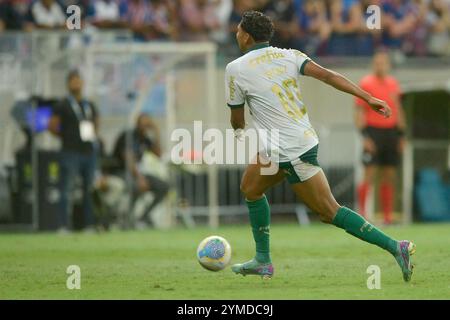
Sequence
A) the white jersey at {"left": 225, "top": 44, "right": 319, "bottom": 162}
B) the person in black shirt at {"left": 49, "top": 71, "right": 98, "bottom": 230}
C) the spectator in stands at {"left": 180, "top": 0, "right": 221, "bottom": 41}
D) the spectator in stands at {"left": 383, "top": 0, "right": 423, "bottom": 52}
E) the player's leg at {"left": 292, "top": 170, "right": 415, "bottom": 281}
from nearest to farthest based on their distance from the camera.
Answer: the player's leg at {"left": 292, "top": 170, "right": 415, "bottom": 281} < the white jersey at {"left": 225, "top": 44, "right": 319, "bottom": 162} < the person in black shirt at {"left": 49, "top": 71, "right": 98, "bottom": 230} < the spectator in stands at {"left": 180, "top": 0, "right": 221, "bottom": 41} < the spectator in stands at {"left": 383, "top": 0, "right": 423, "bottom": 52}

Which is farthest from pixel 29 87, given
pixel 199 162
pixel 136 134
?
pixel 199 162

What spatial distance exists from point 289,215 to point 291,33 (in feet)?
12.1

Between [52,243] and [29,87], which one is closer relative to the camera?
[52,243]

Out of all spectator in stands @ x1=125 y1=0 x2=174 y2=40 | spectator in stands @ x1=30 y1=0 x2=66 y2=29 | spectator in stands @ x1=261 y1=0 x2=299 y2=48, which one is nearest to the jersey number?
spectator in stands @ x1=30 y1=0 x2=66 y2=29

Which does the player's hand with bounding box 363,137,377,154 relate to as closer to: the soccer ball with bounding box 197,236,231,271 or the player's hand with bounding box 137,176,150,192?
the player's hand with bounding box 137,176,150,192

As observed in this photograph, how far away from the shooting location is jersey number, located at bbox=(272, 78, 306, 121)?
35.8ft

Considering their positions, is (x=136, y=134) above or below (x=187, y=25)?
below

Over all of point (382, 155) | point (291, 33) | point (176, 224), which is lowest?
point (176, 224)

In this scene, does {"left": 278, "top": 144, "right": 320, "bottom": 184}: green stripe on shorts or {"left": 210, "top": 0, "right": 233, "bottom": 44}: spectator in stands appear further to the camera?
{"left": 210, "top": 0, "right": 233, "bottom": 44}: spectator in stands

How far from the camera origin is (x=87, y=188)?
19.7 meters

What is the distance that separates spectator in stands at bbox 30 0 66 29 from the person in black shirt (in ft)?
9.60

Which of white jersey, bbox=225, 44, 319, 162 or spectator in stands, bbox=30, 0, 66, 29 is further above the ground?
spectator in stands, bbox=30, 0, 66, 29

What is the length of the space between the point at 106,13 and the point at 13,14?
1.81m

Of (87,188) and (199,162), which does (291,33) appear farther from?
(87,188)
